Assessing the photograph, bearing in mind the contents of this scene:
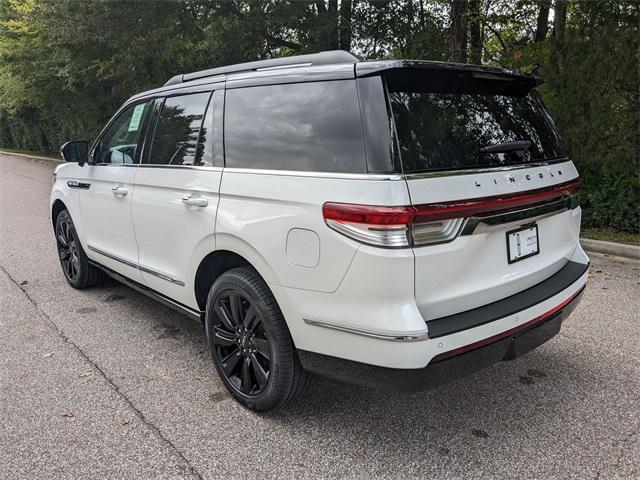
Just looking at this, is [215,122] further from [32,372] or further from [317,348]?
[32,372]

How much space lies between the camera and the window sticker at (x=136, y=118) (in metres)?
3.84

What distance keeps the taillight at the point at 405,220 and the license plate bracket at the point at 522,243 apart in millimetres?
239

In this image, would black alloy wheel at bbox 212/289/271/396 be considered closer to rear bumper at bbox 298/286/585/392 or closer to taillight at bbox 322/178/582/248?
rear bumper at bbox 298/286/585/392

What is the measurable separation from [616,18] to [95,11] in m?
10.4

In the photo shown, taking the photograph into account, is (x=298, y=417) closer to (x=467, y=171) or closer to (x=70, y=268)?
(x=467, y=171)

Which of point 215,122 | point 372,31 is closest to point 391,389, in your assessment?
point 215,122

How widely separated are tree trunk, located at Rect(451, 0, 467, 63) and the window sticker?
671 centimetres

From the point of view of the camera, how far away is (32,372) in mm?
3346

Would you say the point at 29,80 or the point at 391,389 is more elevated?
the point at 29,80

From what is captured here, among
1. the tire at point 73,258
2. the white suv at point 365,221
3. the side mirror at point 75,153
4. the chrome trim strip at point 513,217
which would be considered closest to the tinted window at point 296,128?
the white suv at point 365,221

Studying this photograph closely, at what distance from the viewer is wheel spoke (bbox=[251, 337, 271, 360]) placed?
265cm

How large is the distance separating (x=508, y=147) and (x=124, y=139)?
284 cm

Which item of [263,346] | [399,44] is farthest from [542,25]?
[263,346]

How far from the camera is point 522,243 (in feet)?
8.30
